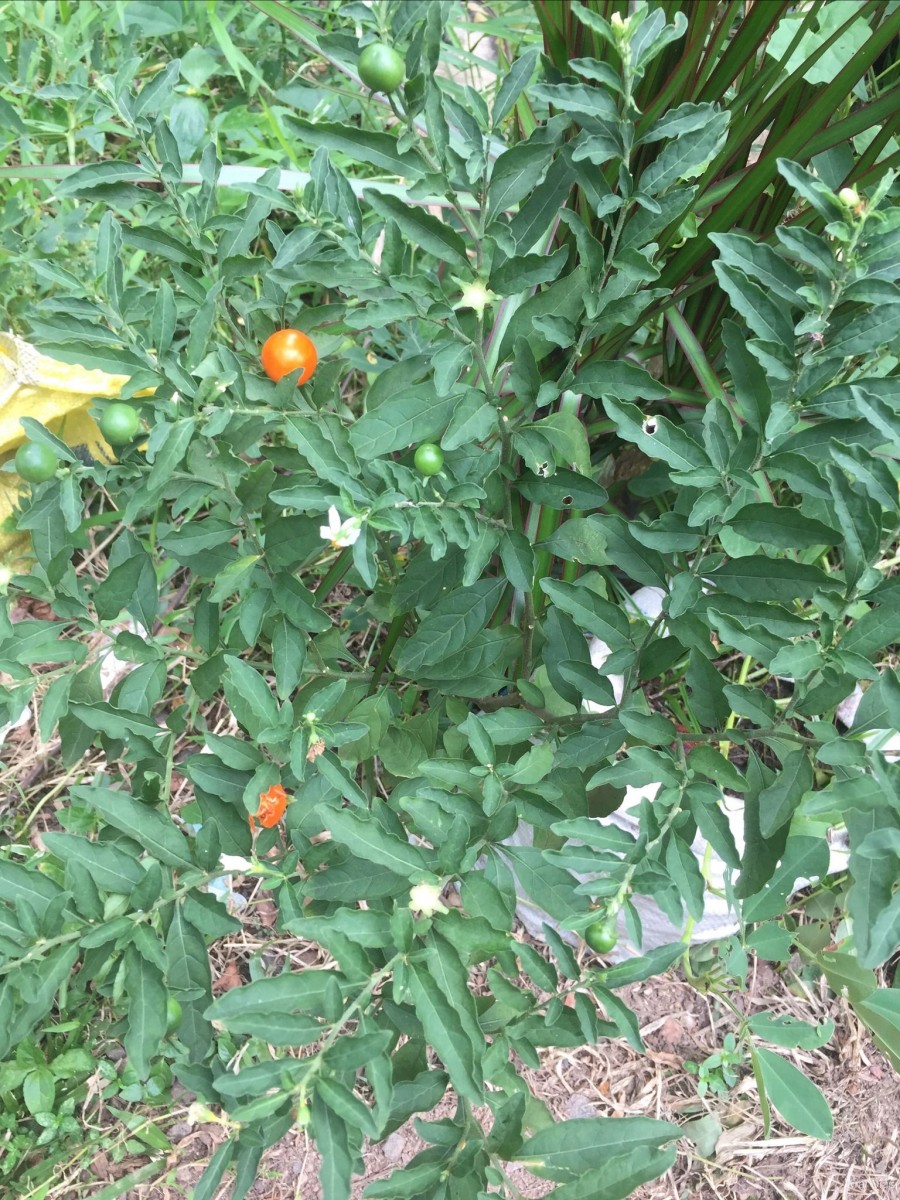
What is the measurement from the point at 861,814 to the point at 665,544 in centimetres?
29

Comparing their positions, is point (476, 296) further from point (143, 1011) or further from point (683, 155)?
point (143, 1011)

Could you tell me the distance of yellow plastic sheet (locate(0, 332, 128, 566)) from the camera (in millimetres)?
1847

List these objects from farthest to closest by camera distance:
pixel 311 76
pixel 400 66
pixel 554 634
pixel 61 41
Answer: pixel 311 76
pixel 61 41
pixel 554 634
pixel 400 66

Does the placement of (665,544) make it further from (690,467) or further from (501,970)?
(501,970)

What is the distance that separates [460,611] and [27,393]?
1.25 m

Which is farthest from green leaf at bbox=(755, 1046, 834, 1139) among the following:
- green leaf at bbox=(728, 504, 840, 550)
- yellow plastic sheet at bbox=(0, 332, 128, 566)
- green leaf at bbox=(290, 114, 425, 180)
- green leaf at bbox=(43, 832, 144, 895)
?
yellow plastic sheet at bbox=(0, 332, 128, 566)

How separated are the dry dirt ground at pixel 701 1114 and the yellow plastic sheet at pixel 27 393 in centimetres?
117

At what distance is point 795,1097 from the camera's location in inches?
36.9

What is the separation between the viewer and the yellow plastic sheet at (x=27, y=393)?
1847 mm

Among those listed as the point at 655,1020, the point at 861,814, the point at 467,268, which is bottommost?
the point at 655,1020

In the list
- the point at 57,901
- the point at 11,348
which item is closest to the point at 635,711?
the point at 57,901

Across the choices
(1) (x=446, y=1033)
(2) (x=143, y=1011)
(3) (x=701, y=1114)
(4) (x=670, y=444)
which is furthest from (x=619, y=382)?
(3) (x=701, y=1114)

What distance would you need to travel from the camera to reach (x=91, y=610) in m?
1.05

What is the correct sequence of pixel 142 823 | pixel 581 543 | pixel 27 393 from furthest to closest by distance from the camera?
pixel 27 393
pixel 581 543
pixel 142 823
